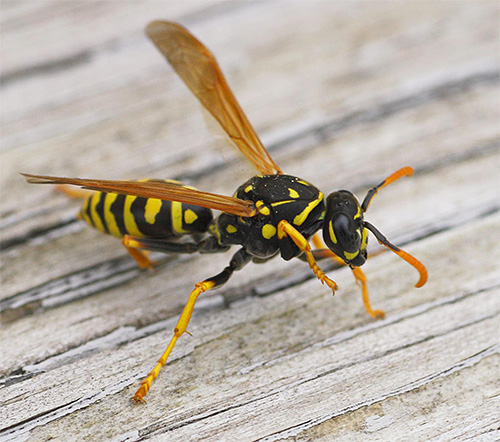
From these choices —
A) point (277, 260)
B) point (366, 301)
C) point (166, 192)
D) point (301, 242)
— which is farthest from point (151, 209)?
point (366, 301)

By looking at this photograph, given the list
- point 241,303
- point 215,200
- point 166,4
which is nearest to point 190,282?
point 241,303

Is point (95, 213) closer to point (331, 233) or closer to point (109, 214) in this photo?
point (109, 214)

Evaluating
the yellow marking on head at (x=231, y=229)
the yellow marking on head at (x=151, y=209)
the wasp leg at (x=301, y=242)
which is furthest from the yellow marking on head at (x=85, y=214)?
the wasp leg at (x=301, y=242)

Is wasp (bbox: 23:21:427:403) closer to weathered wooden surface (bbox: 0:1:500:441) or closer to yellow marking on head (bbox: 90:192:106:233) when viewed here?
yellow marking on head (bbox: 90:192:106:233)

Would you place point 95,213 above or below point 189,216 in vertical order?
above

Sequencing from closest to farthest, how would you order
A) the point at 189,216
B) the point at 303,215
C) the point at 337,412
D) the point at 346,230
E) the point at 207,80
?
the point at 337,412 < the point at 346,230 < the point at 303,215 < the point at 189,216 < the point at 207,80

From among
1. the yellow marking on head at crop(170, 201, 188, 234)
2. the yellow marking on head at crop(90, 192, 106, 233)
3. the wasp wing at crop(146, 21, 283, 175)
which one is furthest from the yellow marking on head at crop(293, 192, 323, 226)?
the yellow marking on head at crop(90, 192, 106, 233)

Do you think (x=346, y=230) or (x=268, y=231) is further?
(x=268, y=231)

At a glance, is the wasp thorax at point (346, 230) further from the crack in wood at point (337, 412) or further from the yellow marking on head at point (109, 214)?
the yellow marking on head at point (109, 214)
